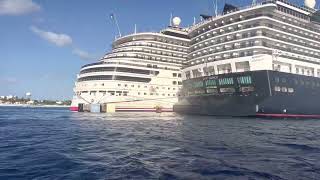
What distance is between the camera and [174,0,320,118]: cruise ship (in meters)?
55.6

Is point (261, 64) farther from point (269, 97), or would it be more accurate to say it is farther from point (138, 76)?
point (138, 76)

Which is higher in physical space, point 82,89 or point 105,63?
point 105,63

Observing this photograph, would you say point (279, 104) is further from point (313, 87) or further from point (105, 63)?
point (105, 63)

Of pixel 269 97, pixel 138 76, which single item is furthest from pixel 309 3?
pixel 138 76

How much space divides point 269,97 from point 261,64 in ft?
19.3

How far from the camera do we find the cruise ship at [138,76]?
81.4 meters

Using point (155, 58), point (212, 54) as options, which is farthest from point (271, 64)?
point (155, 58)

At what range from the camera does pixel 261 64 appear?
56.4 m

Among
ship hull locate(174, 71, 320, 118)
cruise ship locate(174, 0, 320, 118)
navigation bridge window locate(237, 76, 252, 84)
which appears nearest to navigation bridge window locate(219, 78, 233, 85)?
cruise ship locate(174, 0, 320, 118)

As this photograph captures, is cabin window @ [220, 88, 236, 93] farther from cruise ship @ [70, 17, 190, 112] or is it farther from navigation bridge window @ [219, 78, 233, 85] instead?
cruise ship @ [70, 17, 190, 112]

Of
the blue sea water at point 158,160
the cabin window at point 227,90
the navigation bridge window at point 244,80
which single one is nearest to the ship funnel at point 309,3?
the navigation bridge window at point 244,80

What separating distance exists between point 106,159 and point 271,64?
4650 centimetres

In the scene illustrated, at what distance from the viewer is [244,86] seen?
187 ft

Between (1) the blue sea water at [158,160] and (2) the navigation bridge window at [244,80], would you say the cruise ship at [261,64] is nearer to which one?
(2) the navigation bridge window at [244,80]
